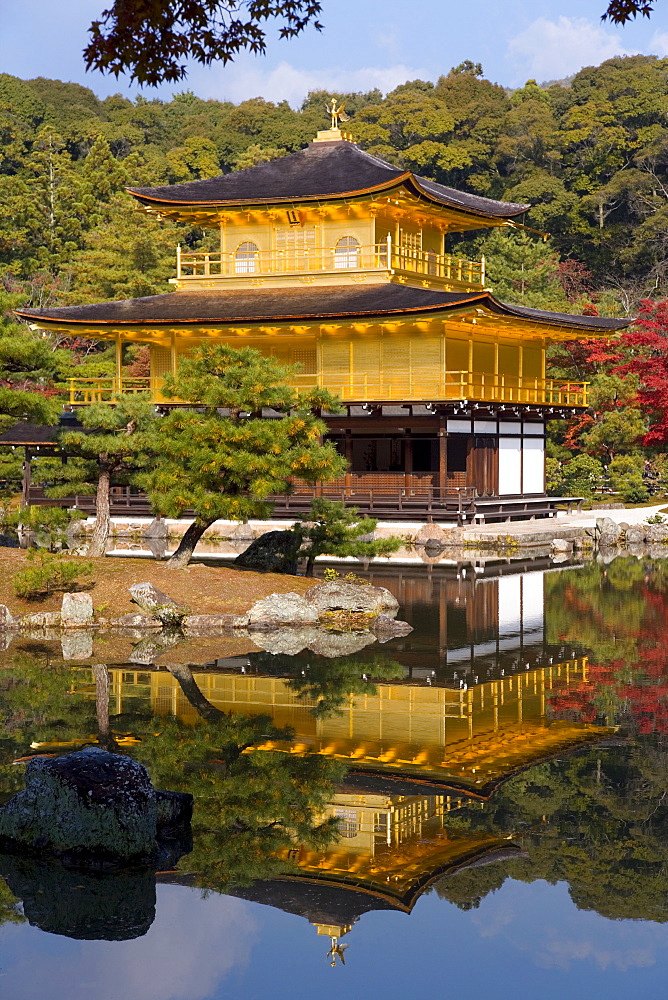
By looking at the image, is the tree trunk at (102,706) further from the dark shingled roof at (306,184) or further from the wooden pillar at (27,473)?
the dark shingled roof at (306,184)

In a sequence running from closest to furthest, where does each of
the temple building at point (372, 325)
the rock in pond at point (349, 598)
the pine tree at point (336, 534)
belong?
the rock in pond at point (349, 598) → the pine tree at point (336, 534) → the temple building at point (372, 325)

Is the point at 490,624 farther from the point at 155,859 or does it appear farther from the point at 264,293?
the point at 264,293

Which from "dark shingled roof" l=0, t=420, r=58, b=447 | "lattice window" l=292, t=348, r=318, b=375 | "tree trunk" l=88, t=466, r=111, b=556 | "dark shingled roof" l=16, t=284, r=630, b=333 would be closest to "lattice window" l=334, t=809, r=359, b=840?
"tree trunk" l=88, t=466, r=111, b=556

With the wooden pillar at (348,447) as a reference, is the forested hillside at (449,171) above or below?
above

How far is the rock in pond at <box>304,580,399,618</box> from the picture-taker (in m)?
20.0

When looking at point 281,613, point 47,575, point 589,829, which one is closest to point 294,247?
point 47,575

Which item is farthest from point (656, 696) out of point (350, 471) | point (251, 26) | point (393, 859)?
point (350, 471)

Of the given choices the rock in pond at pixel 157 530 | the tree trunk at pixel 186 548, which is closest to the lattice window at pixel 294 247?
the rock in pond at pixel 157 530

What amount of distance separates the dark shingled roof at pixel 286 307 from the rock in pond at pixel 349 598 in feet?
45.6

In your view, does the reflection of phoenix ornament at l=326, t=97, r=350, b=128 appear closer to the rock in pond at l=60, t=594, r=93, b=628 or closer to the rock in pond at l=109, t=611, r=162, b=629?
the rock in pond at l=60, t=594, r=93, b=628

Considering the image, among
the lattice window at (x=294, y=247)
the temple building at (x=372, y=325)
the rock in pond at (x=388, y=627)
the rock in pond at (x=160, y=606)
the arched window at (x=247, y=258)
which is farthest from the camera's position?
the arched window at (x=247, y=258)

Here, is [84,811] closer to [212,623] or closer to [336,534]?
[212,623]

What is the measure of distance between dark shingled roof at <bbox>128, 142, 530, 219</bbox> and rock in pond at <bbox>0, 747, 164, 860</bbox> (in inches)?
1113

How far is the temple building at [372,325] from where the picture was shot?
35312 mm
